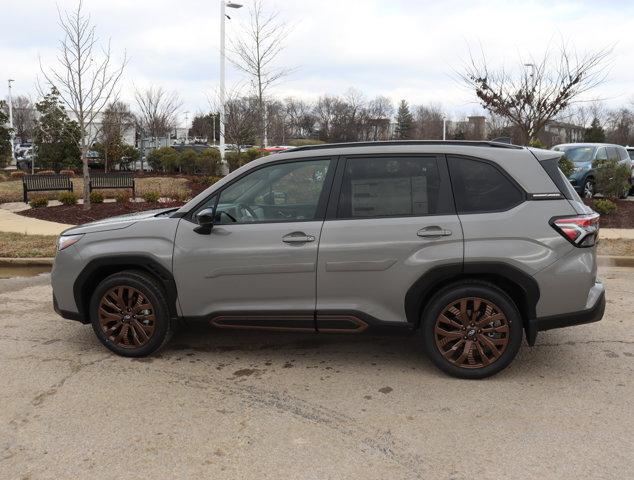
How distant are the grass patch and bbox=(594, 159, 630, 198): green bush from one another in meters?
12.0

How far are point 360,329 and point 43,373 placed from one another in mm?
2510

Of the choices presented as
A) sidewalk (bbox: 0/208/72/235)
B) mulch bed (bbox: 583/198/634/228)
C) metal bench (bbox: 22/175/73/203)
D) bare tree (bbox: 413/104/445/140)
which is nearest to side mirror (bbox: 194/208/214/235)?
sidewalk (bbox: 0/208/72/235)

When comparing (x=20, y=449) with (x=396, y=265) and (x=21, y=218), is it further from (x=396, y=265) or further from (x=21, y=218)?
(x=21, y=218)

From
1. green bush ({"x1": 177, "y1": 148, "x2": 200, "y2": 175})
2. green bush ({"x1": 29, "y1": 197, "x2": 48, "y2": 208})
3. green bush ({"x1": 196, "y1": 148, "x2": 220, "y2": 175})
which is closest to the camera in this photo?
green bush ({"x1": 29, "y1": 197, "x2": 48, "y2": 208})

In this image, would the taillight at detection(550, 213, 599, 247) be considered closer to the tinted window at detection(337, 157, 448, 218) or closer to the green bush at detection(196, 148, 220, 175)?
the tinted window at detection(337, 157, 448, 218)

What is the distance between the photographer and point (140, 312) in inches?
178

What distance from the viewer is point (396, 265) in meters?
4.03

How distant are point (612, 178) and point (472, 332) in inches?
432

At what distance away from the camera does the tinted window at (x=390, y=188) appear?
4113 millimetres

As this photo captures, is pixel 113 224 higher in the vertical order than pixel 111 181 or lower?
lower

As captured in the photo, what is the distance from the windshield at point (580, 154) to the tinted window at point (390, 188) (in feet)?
43.9

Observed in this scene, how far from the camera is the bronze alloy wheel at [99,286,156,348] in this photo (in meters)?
4.50

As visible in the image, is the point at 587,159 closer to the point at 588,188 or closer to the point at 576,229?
the point at 588,188

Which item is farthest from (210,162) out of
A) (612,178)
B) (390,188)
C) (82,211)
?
(390,188)
